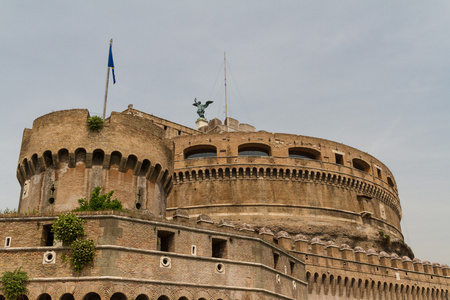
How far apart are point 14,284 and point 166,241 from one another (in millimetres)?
5347

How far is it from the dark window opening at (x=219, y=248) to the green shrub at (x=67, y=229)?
5434 mm

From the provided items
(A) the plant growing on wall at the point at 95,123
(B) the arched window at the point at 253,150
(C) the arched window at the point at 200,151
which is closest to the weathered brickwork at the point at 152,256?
(A) the plant growing on wall at the point at 95,123

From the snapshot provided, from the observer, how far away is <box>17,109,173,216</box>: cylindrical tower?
2056 centimetres

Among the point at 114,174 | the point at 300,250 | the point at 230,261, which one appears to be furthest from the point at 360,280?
the point at 114,174

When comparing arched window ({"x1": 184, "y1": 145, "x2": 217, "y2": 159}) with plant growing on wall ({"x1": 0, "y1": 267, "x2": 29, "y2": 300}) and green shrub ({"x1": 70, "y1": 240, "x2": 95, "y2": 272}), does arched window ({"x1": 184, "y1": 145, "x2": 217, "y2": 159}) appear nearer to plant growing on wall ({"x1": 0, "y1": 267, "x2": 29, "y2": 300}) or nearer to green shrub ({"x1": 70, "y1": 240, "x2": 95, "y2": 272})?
green shrub ({"x1": 70, "y1": 240, "x2": 95, "y2": 272})

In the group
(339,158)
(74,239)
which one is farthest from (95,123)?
(339,158)

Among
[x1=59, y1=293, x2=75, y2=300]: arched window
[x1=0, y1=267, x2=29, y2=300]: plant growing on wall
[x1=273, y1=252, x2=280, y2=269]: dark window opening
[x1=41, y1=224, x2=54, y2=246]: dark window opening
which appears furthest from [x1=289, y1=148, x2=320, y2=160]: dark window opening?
[x1=0, y1=267, x2=29, y2=300]: plant growing on wall

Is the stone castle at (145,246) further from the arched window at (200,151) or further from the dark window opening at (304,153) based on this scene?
the dark window opening at (304,153)

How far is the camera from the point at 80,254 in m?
16.5

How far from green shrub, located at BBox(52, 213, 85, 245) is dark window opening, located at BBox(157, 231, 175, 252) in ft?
9.61

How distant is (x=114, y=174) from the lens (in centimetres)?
2091

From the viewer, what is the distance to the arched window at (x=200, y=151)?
40.6 meters

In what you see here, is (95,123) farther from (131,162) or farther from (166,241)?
(166,241)

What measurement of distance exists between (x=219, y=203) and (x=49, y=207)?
64.3 feet
